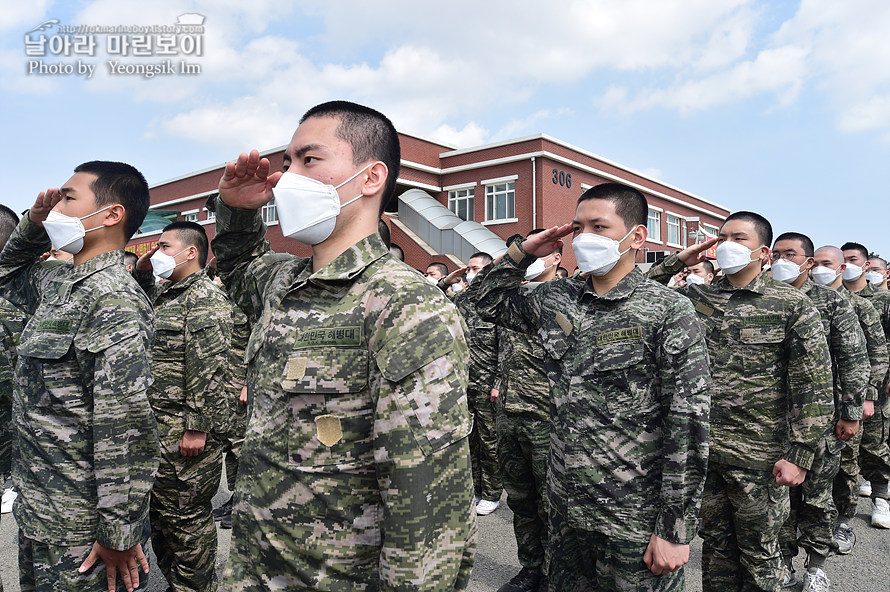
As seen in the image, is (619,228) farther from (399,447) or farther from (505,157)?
(505,157)

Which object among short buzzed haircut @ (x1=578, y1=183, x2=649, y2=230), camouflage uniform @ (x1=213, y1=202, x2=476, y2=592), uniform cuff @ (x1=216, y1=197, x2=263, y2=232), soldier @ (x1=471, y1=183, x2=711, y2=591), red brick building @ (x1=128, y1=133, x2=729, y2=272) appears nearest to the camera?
camouflage uniform @ (x1=213, y1=202, x2=476, y2=592)

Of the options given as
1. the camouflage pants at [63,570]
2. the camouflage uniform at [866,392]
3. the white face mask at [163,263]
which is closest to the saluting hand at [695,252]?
the camouflage uniform at [866,392]

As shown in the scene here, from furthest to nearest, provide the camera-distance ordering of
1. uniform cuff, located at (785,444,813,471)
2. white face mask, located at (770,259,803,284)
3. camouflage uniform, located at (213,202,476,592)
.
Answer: white face mask, located at (770,259,803,284), uniform cuff, located at (785,444,813,471), camouflage uniform, located at (213,202,476,592)

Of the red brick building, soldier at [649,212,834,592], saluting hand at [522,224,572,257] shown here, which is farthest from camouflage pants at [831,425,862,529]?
the red brick building

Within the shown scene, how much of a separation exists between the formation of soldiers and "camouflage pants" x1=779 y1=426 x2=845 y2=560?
0.02 m

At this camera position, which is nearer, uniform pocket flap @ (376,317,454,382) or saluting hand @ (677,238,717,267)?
uniform pocket flap @ (376,317,454,382)

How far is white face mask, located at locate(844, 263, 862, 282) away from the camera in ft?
23.2

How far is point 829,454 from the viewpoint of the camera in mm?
4762

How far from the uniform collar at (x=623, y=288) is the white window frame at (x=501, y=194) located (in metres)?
24.0

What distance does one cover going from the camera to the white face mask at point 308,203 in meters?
1.75

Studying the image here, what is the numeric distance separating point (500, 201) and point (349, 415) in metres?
26.4

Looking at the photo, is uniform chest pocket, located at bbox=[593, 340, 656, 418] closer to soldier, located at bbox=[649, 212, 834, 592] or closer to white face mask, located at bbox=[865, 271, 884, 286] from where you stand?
soldier, located at bbox=[649, 212, 834, 592]

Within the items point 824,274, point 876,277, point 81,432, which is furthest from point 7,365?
point 876,277

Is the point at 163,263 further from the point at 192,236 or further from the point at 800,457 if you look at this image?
the point at 800,457
